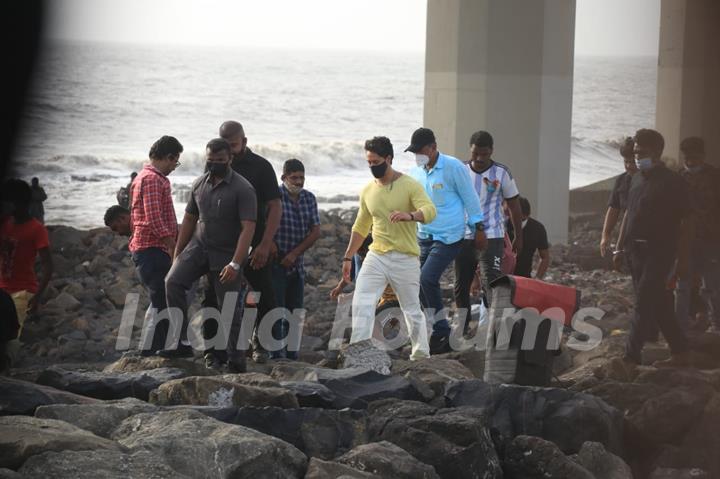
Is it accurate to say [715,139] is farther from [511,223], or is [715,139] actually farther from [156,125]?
[156,125]

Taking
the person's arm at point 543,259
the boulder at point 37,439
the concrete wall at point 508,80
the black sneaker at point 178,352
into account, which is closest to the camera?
the boulder at point 37,439

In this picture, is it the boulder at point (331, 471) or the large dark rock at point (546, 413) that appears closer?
the boulder at point (331, 471)

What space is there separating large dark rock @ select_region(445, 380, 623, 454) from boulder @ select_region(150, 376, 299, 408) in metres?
1.04

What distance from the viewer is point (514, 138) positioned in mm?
17594

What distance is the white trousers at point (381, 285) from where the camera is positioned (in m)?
8.63

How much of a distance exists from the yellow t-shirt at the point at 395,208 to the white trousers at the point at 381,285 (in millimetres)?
64

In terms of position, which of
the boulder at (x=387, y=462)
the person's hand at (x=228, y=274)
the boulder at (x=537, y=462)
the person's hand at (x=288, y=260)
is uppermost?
the person's hand at (x=228, y=274)

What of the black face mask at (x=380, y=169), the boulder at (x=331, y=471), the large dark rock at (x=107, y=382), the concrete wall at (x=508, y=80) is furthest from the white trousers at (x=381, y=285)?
the concrete wall at (x=508, y=80)

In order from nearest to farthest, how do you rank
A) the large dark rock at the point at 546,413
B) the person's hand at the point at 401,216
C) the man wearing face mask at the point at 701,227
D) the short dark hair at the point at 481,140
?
the large dark rock at the point at 546,413, the person's hand at the point at 401,216, the short dark hair at the point at 481,140, the man wearing face mask at the point at 701,227

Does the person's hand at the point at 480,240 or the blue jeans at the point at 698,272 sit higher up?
the person's hand at the point at 480,240

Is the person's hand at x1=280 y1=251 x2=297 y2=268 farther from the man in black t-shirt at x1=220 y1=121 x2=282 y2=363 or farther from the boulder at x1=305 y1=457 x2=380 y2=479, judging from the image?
the boulder at x1=305 y1=457 x2=380 y2=479

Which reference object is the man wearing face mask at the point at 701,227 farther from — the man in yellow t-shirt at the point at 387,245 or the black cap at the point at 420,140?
the man in yellow t-shirt at the point at 387,245

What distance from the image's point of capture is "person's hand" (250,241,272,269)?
8.45 m

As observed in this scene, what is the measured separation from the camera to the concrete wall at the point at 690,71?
18156 millimetres
